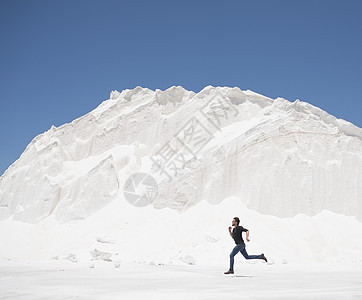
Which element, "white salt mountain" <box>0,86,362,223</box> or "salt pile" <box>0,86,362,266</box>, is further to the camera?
"white salt mountain" <box>0,86,362,223</box>

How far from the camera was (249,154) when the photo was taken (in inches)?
893

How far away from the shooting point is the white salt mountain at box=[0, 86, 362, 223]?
21156mm

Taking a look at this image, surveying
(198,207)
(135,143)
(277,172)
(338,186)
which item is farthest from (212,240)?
(135,143)

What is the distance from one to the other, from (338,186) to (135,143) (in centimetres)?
1577

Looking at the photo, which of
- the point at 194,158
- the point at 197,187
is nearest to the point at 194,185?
the point at 197,187

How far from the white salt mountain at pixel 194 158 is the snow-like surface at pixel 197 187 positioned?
78mm

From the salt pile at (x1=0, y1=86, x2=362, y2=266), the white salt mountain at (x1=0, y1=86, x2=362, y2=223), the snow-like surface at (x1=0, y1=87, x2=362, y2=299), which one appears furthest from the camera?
the white salt mountain at (x1=0, y1=86, x2=362, y2=223)

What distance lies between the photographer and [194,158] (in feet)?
79.5

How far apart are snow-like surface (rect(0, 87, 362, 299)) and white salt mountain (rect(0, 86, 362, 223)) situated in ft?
0.26

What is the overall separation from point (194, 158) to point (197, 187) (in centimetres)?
227

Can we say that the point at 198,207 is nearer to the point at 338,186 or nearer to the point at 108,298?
the point at 338,186

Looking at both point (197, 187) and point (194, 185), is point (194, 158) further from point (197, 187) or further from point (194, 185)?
point (197, 187)

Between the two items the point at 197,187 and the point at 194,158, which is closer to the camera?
the point at 197,187

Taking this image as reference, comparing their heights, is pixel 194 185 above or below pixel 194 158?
below
